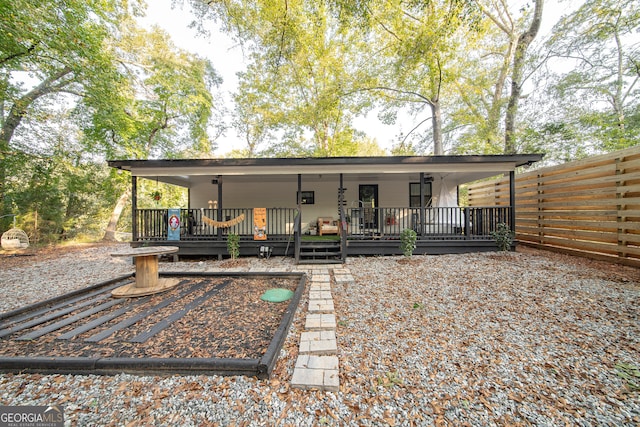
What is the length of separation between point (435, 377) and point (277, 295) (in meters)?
2.72

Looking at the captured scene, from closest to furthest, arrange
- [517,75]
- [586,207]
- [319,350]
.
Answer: [319,350] → [586,207] → [517,75]

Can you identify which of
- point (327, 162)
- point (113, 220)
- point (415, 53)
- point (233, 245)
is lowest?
point (233, 245)

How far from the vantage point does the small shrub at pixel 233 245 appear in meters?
7.13

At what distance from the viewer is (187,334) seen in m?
2.86

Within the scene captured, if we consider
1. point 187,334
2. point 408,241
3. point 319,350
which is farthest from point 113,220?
point 319,350

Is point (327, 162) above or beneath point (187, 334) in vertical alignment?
above

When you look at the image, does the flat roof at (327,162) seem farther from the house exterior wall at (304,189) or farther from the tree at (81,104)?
the tree at (81,104)

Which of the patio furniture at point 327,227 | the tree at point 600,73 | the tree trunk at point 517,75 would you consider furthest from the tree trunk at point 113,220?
the tree at point 600,73

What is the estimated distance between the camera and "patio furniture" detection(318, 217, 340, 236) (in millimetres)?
8477

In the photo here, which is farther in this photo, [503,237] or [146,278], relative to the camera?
[503,237]

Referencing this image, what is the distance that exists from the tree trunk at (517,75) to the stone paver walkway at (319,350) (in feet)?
46.1

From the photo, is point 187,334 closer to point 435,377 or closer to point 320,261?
point 435,377

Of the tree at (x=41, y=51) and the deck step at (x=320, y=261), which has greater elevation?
the tree at (x=41, y=51)

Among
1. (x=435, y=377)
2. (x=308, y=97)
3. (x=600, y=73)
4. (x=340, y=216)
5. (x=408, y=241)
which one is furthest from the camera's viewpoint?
(x=308, y=97)
